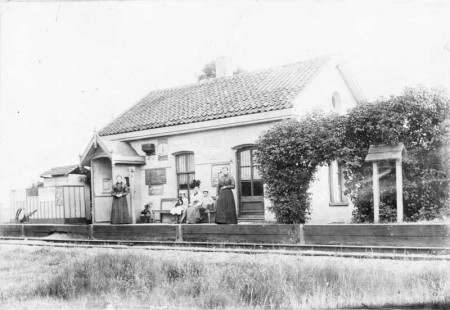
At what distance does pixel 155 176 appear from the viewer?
18.7 metres

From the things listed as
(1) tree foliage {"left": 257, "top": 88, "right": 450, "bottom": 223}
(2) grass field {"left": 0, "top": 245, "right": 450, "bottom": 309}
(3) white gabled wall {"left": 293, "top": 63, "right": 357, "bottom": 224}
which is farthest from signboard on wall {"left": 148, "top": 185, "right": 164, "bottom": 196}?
(2) grass field {"left": 0, "top": 245, "right": 450, "bottom": 309}

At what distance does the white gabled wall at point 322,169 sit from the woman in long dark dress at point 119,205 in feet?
19.9

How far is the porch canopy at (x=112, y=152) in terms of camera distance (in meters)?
17.7

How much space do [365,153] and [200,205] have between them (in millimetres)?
5249

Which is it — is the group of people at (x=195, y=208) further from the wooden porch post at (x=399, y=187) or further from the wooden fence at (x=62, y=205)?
the wooden porch post at (x=399, y=187)

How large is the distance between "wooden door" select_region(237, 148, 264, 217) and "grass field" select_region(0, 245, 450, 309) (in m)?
8.38

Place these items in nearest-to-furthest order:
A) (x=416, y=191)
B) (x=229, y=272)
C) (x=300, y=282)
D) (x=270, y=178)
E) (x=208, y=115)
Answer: (x=300, y=282) < (x=229, y=272) < (x=416, y=191) < (x=270, y=178) < (x=208, y=115)

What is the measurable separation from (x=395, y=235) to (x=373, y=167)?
222 centimetres

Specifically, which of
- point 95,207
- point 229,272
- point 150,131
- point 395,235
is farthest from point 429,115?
point 95,207

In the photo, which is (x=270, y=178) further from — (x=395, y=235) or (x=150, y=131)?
(x=150, y=131)

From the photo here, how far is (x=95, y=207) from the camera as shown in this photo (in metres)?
18.2

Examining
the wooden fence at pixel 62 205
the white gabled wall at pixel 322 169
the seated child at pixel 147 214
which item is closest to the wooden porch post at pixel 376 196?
the white gabled wall at pixel 322 169

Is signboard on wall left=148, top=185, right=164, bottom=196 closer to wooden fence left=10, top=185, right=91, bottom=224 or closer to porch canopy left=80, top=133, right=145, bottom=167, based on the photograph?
porch canopy left=80, top=133, right=145, bottom=167

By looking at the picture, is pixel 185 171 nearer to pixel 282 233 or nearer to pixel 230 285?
pixel 282 233
